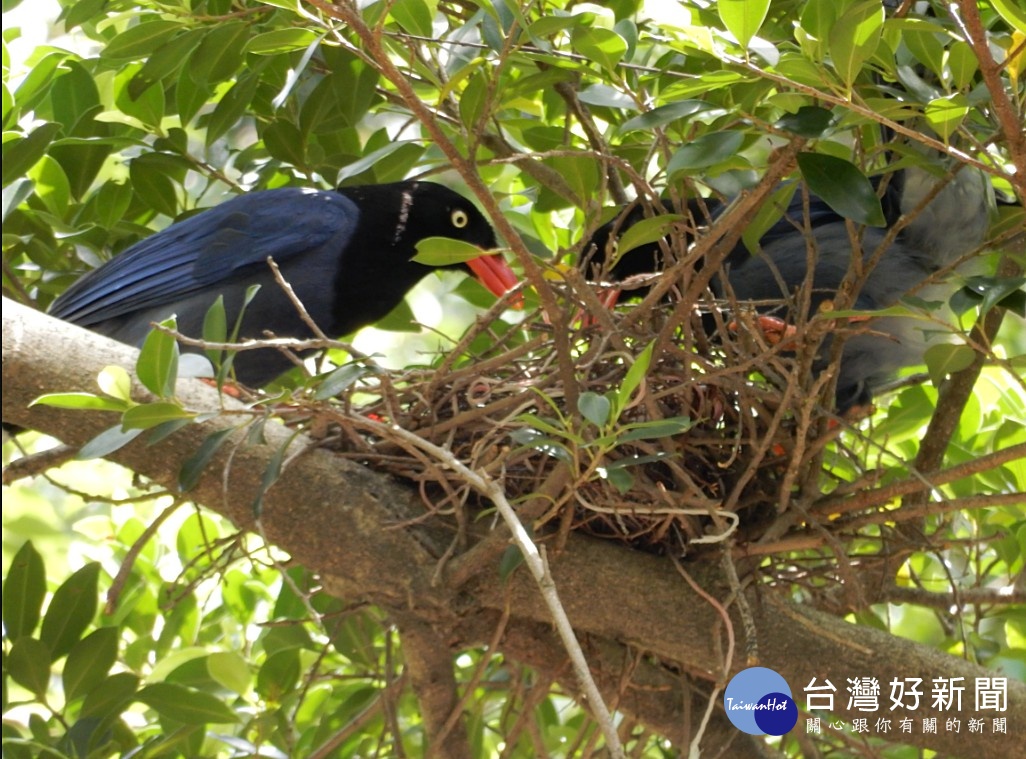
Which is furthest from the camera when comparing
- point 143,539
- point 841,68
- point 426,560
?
point 426,560

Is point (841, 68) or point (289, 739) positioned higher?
point (841, 68)

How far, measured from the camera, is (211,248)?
11.6 ft

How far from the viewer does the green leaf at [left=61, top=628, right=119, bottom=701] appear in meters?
2.47

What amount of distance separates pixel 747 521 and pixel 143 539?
1.20 m

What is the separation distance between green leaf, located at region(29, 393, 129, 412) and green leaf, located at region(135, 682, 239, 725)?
0.75 meters

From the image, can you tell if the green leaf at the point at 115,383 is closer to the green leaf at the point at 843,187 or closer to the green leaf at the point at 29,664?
the green leaf at the point at 29,664

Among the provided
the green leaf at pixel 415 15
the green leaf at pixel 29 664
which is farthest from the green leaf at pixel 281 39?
the green leaf at pixel 29 664

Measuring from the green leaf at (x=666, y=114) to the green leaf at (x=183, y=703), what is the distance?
1435 mm

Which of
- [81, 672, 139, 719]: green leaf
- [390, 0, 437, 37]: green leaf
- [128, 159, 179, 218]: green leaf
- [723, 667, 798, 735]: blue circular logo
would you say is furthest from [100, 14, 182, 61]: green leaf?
[723, 667, 798, 735]: blue circular logo

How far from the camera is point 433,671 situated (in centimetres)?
234

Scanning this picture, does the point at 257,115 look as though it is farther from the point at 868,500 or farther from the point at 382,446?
the point at 868,500

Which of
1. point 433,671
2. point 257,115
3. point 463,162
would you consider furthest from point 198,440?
point 257,115

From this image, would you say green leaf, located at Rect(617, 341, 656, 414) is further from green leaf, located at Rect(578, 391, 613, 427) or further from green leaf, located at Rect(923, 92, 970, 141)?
green leaf, located at Rect(923, 92, 970, 141)

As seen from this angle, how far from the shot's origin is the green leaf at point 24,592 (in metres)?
2.54
